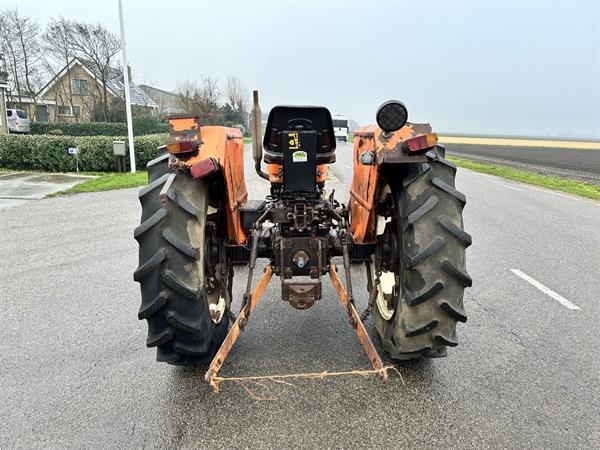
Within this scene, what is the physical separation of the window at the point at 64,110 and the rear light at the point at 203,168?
44.1 meters

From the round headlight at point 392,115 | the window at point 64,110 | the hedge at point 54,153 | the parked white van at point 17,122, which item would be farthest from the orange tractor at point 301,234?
the window at point 64,110

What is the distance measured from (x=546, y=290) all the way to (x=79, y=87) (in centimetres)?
4344

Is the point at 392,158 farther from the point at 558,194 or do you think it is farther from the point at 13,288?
the point at 558,194

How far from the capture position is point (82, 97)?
3809 centimetres

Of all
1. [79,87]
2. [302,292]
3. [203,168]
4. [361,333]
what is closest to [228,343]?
[302,292]

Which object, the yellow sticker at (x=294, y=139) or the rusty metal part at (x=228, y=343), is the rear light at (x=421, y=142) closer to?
the yellow sticker at (x=294, y=139)

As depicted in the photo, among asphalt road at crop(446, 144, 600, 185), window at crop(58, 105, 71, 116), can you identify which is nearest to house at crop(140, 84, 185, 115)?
window at crop(58, 105, 71, 116)

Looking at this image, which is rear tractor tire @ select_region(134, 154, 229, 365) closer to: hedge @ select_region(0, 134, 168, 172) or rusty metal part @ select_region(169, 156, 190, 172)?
rusty metal part @ select_region(169, 156, 190, 172)

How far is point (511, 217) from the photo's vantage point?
351 inches

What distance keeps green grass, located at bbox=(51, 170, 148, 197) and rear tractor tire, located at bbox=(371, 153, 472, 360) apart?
10.8 metres

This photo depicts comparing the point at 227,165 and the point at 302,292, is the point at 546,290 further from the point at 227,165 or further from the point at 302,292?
the point at 227,165

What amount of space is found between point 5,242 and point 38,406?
514 centimetres

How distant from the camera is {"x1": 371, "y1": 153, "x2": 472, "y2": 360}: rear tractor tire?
2660mm

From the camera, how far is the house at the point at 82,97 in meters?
36.8
